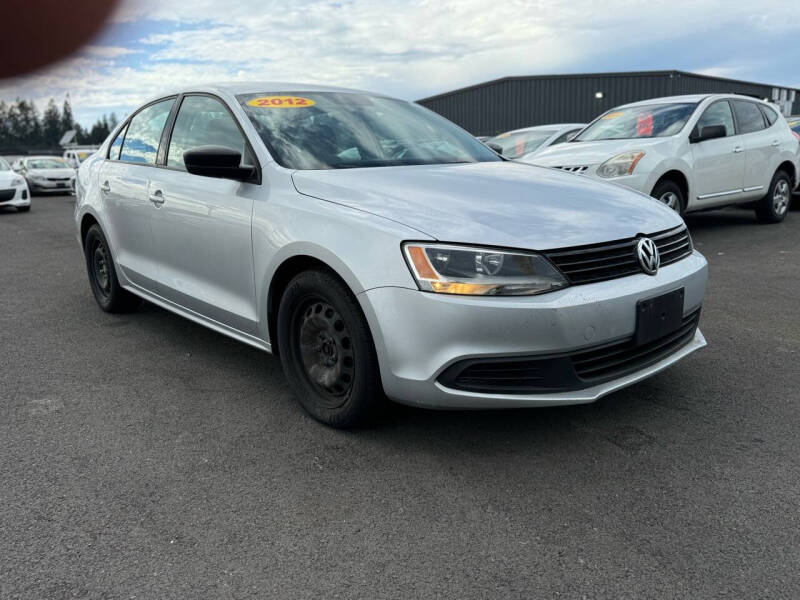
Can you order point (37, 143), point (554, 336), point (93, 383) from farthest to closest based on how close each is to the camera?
point (37, 143) → point (93, 383) → point (554, 336)

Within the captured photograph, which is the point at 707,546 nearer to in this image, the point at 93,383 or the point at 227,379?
the point at 227,379

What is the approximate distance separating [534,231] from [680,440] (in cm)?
111

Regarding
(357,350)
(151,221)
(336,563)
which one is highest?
(151,221)

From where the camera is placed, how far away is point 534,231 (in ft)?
8.87

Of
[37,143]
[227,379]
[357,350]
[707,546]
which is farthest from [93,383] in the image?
[37,143]

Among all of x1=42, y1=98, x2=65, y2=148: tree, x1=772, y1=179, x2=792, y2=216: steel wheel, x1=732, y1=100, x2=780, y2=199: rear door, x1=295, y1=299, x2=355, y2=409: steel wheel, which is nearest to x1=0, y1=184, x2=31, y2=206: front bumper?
x1=732, y1=100, x2=780, y2=199: rear door

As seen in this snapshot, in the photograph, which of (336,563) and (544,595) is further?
(336,563)

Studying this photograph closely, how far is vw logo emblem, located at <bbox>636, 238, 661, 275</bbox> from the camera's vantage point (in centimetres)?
287

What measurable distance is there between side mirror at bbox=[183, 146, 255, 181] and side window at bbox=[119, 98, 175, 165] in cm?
118

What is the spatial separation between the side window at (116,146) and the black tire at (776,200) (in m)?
7.82

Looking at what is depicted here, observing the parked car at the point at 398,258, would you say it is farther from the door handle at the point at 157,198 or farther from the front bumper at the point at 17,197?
the front bumper at the point at 17,197

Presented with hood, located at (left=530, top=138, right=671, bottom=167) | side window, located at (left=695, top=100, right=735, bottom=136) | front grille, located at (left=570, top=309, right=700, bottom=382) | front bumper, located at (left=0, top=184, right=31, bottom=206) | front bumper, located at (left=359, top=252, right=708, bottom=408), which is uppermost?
side window, located at (left=695, top=100, right=735, bottom=136)

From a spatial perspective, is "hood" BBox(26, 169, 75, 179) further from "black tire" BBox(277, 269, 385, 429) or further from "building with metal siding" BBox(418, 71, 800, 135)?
"black tire" BBox(277, 269, 385, 429)

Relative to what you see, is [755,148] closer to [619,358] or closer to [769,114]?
[769,114]
